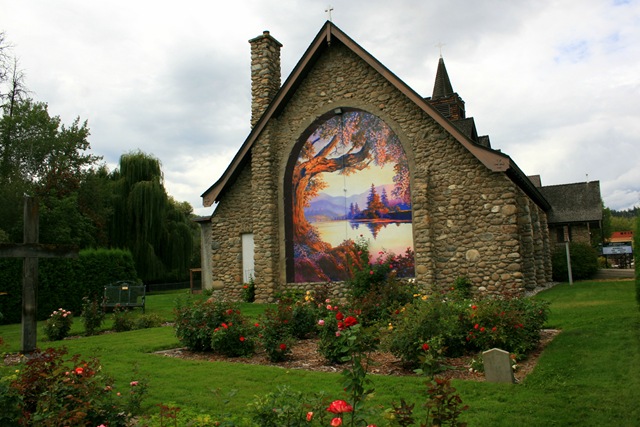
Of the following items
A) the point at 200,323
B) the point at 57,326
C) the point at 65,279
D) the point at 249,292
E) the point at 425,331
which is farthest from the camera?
the point at 249,292

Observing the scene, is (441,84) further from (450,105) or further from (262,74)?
(262,74)

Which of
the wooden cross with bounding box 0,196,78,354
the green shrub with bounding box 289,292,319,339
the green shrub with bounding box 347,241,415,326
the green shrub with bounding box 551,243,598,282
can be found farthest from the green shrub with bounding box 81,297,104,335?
the green shrub with bounding box 551,243,598,282

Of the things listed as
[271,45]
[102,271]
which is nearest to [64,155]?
[102,271]

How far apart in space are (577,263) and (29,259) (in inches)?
879

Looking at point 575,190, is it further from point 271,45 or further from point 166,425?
point 166,425

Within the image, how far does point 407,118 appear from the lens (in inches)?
591

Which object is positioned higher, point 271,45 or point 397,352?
point 271,45

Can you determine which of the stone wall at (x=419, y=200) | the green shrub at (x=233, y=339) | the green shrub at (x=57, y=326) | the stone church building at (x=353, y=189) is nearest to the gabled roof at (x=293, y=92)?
the stone church building at (x=353, y=189)

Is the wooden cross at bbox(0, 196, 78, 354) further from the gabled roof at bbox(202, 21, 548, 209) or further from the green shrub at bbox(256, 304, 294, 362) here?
the gabled roof at bbox(202, 21, 548, 209)

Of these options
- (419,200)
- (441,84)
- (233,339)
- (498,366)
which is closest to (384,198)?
(419,200)

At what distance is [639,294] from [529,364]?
9.60ft

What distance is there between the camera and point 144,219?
29.6 metres

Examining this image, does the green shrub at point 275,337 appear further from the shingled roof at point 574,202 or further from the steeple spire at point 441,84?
the steeple spire at point 441,84

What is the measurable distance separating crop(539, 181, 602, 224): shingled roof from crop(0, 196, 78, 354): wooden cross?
24007mm
